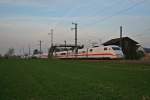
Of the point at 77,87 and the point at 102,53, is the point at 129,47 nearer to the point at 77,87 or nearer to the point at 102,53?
the point at 102,53

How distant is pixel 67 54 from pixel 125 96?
7341 centimetres

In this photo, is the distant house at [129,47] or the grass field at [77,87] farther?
the distant house at [129,47]

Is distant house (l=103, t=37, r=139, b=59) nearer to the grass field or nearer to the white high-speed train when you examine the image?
the white high-speed train

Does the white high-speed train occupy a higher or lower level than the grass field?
higher

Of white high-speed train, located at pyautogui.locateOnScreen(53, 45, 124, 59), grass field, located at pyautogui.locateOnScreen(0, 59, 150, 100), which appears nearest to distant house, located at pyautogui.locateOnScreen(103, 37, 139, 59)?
white high-speed train, located at pyautogui.locateOnScreen(53, 45, 124, 59)

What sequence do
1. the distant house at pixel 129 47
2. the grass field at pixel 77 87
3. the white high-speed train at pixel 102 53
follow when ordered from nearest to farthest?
the grass field at pixel 77 87 < the white high-speed train at pixel 102 53 < the distant house at pixel 129 47

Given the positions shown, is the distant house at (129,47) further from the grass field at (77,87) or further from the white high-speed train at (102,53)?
the grass field at (77,87)

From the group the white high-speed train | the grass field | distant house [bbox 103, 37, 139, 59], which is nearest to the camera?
the grass field

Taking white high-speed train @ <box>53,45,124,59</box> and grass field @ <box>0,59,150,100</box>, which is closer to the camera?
grass field @ <box>0,59,150,100</box>

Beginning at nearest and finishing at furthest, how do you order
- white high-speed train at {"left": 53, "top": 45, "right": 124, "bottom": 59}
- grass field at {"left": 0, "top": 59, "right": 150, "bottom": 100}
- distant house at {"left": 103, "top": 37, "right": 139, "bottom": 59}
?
1. grass field at {"left": 0, "top": 59, "right": 150, "bottom": 100}
2. white high-speed train at {"left": 53, "top": 45, "right": 124, "bottom": 59}
3. distant house at {"left": 103, "top": 37, "right": 139, "bottom": 59}

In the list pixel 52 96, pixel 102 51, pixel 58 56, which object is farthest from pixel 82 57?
pixel 52 96

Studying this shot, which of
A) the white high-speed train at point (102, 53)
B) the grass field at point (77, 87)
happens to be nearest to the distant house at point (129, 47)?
the white high-speed train at point (102, 53)

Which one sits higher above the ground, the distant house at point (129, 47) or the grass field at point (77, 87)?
the distant house at point (129, 47)

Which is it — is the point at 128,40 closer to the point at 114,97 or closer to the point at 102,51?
the point at 102,51
